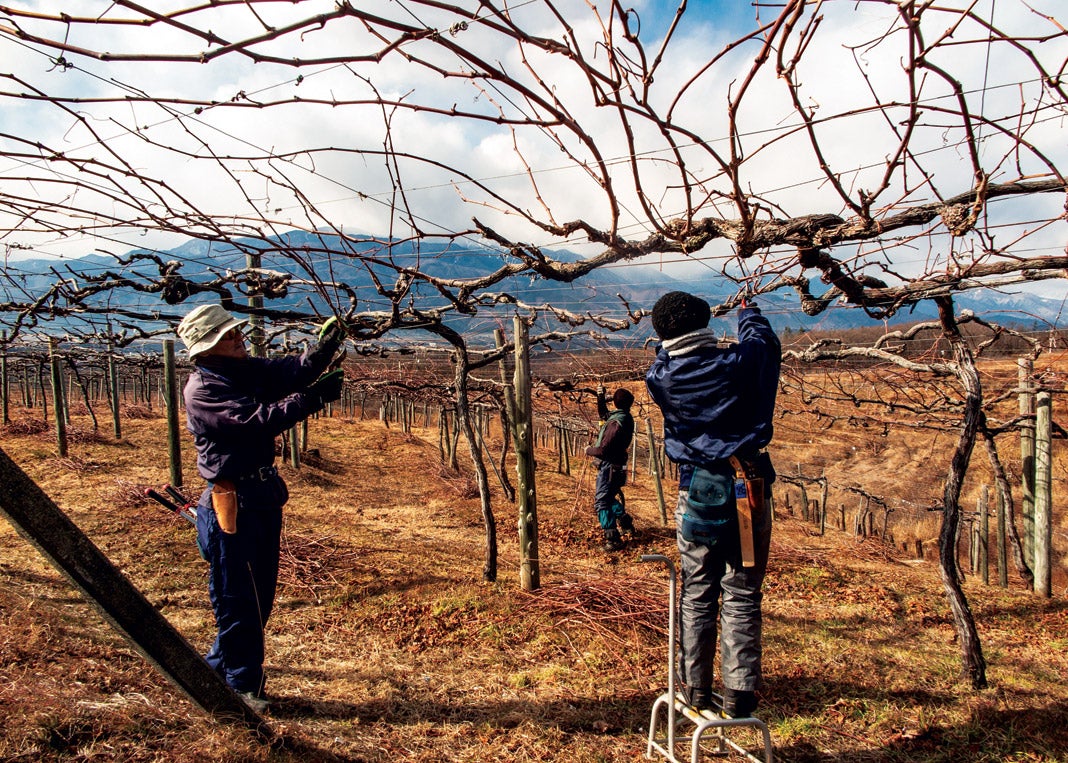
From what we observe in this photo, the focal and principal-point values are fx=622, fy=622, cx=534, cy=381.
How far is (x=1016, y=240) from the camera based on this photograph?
7.26 feet

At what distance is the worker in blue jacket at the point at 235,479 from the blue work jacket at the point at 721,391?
5.24ft

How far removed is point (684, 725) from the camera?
3.08 meters

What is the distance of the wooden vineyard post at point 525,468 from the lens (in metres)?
5.19

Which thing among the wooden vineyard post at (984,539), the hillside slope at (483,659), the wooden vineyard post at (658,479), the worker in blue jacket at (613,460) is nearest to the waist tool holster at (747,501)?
the hillside slope at (483,659)

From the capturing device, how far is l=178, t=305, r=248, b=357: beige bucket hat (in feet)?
9.55

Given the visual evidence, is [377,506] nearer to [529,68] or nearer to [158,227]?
[158,227]

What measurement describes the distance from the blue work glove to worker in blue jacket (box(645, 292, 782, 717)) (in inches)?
59.9

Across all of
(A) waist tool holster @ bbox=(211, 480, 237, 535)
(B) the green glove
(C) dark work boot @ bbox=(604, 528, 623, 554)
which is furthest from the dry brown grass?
(B) the green glove

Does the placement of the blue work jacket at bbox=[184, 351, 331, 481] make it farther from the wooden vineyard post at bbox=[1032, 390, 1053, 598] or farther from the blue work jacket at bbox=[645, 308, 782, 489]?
the wooden vineyard post at bbox=[1032, 390, 1053, 598]

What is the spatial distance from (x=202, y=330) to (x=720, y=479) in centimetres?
245

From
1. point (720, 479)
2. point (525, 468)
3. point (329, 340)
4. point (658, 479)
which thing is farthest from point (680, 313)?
point (658, 479)

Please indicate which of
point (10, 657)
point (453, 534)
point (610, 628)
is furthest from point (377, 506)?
point (10, 657)

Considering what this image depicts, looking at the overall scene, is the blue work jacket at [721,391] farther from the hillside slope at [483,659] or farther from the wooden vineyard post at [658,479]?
the wooden vineyard post at [658,479]

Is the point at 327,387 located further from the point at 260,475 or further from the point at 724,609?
the point at 724,609
